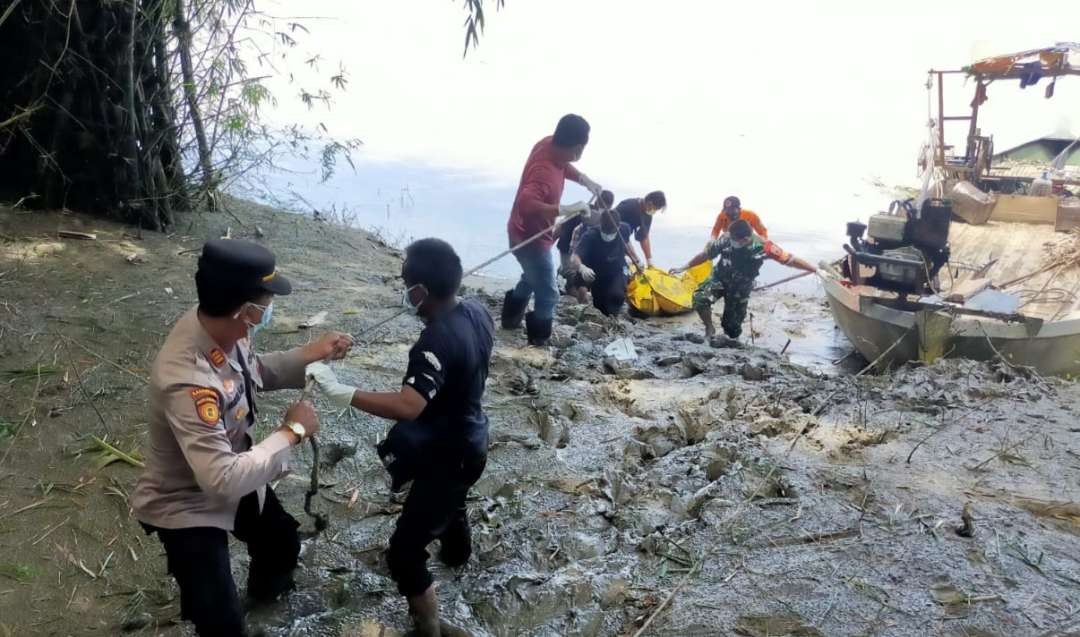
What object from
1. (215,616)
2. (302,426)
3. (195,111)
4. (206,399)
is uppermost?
(195,111)

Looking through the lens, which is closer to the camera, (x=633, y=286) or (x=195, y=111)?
(x=195, y=111)

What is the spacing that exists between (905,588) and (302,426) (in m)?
2.30

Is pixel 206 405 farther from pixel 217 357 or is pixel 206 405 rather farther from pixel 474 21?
pixel 474 21

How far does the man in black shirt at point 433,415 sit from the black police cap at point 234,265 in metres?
0.47

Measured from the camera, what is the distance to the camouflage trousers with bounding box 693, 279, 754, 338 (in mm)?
7719

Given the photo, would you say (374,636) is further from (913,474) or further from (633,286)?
(633,286)

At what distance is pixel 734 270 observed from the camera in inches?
298

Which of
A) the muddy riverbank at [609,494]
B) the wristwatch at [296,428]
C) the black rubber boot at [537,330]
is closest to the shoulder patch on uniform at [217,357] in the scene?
the wristwatch at [296,428]

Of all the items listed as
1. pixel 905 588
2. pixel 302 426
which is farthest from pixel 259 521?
pixel 905 588

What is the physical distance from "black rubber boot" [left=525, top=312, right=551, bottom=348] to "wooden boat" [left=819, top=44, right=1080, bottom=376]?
9.85 feet

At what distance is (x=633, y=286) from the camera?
922 centimetres

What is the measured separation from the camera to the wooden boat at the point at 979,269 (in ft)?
22.0

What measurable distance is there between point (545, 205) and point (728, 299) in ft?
10.1

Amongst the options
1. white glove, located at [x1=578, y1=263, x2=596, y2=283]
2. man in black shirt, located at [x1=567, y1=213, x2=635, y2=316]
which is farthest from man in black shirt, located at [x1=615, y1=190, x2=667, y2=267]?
white glove, located at [x1=578, y1=263, x2=596, y2=283]
